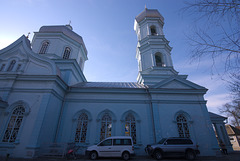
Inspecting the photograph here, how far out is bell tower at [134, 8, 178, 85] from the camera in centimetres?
1590

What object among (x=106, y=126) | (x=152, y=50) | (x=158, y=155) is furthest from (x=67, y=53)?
(x=158, y=155)

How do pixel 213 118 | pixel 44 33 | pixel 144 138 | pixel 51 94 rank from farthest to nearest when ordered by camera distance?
pixel 44 33 → pixel 213 118 → pixel 144 138 → pixel 51 94

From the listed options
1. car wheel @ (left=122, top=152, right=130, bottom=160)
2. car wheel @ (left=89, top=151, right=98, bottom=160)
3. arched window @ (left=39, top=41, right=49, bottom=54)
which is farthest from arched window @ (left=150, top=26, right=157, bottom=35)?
car wheel @ (left=89, top=151, right=98, bottom=160)

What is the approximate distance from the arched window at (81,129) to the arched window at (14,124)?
4.63 m

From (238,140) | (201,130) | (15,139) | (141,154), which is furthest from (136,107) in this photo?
(238,140)

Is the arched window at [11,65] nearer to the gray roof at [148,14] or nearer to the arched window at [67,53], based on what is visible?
the arched window at [67,53]

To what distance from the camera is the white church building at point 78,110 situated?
9.50 m

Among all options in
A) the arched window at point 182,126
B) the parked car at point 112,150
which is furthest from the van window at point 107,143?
the arched window at point 182,126

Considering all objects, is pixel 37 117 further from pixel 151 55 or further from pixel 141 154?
pixel 151 55

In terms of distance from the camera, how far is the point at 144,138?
11.3 m

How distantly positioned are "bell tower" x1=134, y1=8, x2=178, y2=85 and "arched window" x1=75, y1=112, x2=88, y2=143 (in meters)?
8.37

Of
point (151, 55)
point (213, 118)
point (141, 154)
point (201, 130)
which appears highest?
point (151, 55)

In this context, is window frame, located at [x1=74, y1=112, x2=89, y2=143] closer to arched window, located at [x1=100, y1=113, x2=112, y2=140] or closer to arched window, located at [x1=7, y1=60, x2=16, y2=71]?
arched window, located at [x1=100, y1=113, x2=112, y2=140]

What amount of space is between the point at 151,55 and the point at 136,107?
8564mm
